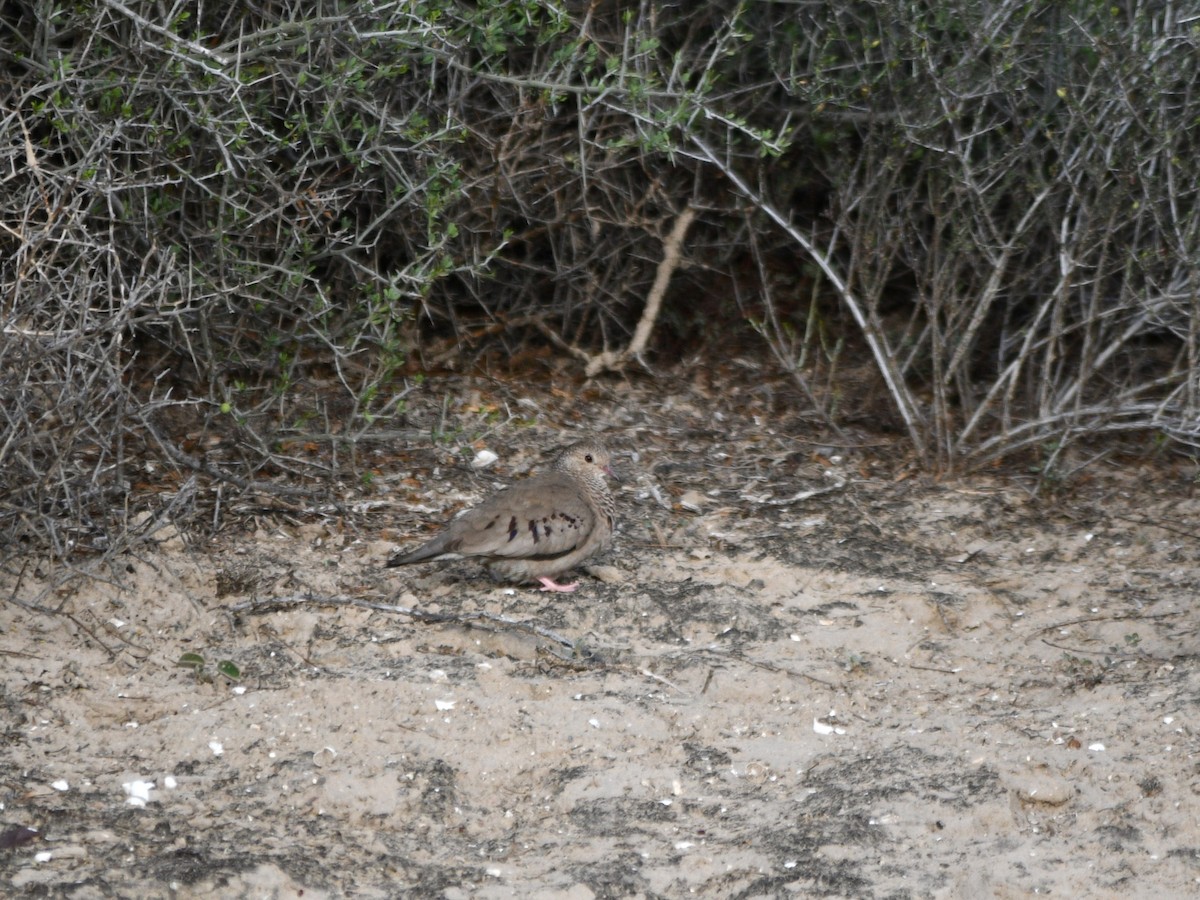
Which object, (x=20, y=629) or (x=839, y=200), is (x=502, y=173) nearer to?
(x=839, y=200)

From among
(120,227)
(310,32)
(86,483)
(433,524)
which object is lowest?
(433,524)

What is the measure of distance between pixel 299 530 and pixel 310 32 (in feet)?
7.44

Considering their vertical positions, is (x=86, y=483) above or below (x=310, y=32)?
below

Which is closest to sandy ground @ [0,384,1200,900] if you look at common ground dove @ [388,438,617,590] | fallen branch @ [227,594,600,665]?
fallen branch @ [227,594,600,665]

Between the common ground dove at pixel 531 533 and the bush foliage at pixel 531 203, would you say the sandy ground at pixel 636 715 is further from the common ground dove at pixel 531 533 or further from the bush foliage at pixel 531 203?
the bush foliage at pixel 531 203

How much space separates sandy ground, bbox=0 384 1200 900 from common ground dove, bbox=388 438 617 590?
0.17 m

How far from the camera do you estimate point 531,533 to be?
6.88 metres

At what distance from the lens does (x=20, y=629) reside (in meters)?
6.10

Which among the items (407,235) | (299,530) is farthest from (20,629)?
(407,235)

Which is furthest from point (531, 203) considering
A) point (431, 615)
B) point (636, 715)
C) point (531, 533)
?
point (636, 715)

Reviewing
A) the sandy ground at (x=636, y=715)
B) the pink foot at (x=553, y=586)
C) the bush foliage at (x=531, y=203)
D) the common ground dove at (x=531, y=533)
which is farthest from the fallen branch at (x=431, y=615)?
the bush foliage at (x=531, y=203)

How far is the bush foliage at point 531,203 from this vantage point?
6617mm

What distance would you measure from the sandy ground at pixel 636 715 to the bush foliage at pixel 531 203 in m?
0.63

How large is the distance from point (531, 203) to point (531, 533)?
2.92 m
